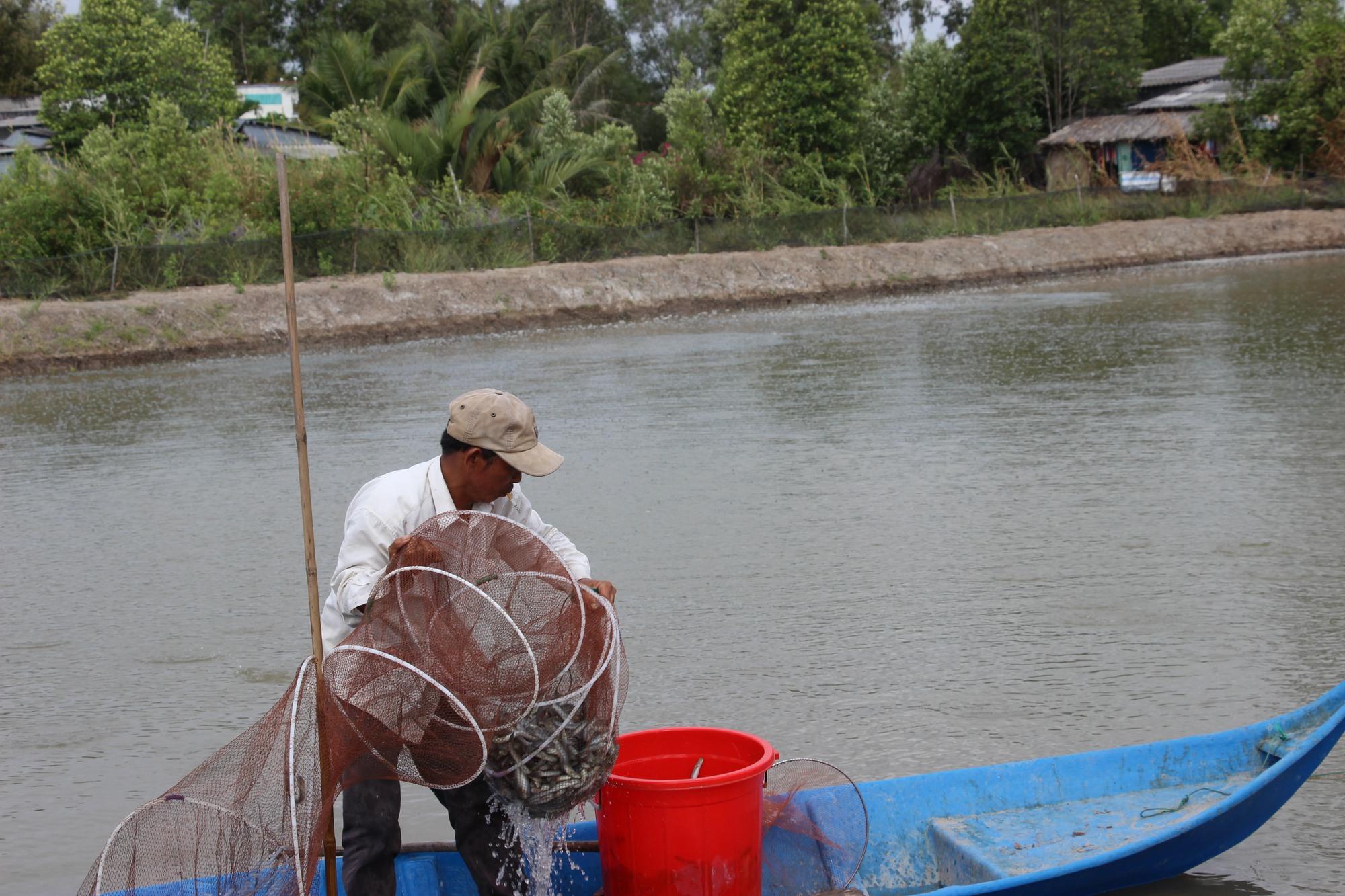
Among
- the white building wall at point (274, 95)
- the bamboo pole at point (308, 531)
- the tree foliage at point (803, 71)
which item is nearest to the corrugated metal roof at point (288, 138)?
the white building wall at point (274, 95)

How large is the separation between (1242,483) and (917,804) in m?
5.64

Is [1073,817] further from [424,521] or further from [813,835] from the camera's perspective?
[424,521]

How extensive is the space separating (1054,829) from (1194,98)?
4124 centimetres

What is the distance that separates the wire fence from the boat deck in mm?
22700

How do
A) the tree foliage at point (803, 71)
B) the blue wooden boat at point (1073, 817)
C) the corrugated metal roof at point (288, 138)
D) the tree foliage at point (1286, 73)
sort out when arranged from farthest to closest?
the tree foliage at point (803, 71)
the tree foliage at point (1286, 73)
the corrugated metal roof at point (288, 138)
the blue wooden boat at point (1073, 817)

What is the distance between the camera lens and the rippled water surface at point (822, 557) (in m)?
5.45

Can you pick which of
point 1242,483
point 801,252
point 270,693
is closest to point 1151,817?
point 270,693

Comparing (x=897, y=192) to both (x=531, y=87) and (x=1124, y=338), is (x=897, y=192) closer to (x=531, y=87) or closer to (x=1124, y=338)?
(x=531, y=87)

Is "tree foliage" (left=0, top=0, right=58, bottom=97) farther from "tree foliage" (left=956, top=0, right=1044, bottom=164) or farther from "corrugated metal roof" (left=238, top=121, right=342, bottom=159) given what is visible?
"tree foliage" (left=956, top=0, right=1044, bottom=164)

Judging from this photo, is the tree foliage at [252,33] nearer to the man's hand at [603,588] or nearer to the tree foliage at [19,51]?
the tree foliage at [19,51]

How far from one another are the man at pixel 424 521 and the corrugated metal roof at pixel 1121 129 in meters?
38.4

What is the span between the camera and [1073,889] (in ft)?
12.7

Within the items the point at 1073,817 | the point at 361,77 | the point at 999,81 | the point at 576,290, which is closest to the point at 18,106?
the point at 361,77

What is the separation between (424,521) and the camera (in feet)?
11.6
